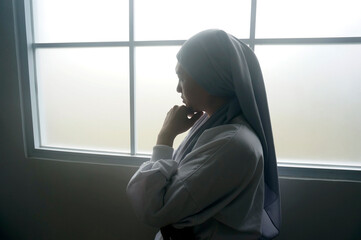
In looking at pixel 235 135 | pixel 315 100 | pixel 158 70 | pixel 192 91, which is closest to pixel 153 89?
pixel 158 70

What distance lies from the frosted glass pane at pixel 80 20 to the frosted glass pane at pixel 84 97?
8 centimetres

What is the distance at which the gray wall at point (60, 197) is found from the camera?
98 centimetres

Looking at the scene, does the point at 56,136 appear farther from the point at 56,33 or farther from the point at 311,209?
the point at 311,209

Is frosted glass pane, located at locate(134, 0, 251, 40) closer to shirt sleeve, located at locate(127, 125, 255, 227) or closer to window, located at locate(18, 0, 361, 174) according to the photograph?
window, located at locate(18, 0, 361, 174)

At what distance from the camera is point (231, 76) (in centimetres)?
58

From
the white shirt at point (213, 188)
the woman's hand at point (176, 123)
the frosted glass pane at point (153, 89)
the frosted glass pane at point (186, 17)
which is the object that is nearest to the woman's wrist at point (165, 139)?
the woman's hand at point (176, 123)

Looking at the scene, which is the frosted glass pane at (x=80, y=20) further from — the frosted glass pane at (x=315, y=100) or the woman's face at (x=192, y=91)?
the frosted glass pane at (x=315, y=100)

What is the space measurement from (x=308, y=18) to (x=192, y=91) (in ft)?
2.63

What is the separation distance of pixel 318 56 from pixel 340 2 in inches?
10.4

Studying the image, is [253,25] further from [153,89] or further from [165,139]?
[165,139]

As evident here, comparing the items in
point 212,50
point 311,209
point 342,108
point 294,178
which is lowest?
point 311,209

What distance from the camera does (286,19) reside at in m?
0.98

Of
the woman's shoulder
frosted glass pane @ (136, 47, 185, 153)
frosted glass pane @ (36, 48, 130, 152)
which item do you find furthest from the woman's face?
frosted glass pane @ (36, 48, 130, 152)

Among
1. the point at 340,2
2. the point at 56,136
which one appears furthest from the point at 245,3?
the point at 56,136
